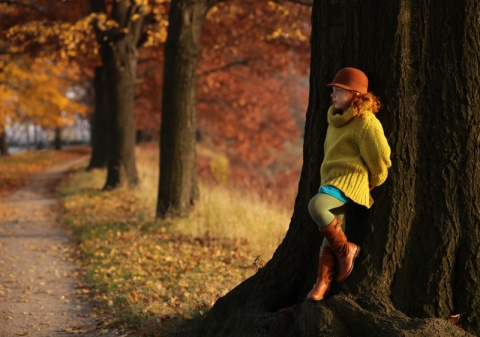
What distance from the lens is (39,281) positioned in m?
9.30

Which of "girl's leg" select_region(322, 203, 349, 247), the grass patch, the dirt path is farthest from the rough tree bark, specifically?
"girl's leg" select_region(322, 203, 349, 247)

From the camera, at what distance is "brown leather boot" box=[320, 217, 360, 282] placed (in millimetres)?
4840

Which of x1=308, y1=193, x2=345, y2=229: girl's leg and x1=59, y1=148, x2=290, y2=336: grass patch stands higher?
x1=308, y1=193, x2=345, y2=229: girl's leg

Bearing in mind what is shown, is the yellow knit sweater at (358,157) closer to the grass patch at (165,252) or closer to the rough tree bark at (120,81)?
the grass patch at (165,252)

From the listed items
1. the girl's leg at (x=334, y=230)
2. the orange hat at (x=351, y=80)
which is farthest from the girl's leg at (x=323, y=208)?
the orange hat at (x=351, y=80)

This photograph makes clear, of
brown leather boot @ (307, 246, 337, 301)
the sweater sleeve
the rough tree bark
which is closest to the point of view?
the sweater sleeve

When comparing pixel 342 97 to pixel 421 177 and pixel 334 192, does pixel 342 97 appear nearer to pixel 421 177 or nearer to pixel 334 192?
pixel 334 192

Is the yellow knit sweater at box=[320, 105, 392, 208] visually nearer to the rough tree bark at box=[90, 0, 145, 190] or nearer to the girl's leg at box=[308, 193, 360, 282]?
the girl's leg at box=[308, 193, 360, 282]

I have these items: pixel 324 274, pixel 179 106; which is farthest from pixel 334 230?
pixel 179 106

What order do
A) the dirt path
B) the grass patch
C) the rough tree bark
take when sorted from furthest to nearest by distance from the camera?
the rough tree bark < the grass patch < the dirt path

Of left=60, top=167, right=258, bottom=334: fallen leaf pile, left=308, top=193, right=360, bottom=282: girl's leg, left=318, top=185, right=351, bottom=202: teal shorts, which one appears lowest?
left=60, top=167, right=258, bottom=334: fallen leaf pile

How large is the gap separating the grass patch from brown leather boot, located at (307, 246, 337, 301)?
2.08 m

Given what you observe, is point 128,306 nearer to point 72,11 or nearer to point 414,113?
point 414,113

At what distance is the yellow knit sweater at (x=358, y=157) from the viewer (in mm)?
4773
